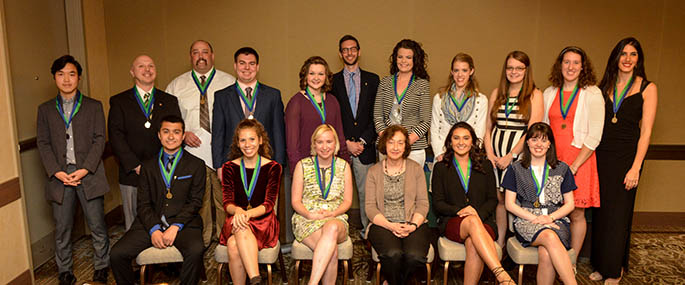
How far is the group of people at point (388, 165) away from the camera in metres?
3.40

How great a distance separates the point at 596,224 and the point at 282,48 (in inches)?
132

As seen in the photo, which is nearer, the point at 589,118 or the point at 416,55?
the point at 589,118

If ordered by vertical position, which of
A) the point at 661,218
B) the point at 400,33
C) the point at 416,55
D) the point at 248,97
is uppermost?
the point at 400,33

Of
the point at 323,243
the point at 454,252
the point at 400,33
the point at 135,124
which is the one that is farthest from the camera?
the point at 400,33

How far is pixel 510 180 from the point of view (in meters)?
3.56

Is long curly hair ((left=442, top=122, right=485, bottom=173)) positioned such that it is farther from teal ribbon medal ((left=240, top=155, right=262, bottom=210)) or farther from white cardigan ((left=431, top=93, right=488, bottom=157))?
teal ribbon medal ((left=240, top=155, right=262, bottom=210))

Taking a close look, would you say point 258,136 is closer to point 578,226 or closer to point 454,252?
point 454,252

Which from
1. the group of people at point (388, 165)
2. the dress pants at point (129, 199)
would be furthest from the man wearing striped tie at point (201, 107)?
the dress pants at point (129, 199)

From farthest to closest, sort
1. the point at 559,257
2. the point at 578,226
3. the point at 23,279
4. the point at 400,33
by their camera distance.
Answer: the point at 400,33
the point at 578,226
the point at 23,279
the point at 559,257

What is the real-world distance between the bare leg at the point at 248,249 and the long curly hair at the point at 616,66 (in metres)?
2.84

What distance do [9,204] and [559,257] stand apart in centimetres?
369

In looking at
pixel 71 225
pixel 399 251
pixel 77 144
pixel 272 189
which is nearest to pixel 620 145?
pixel 399 251

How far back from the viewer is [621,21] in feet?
16.5

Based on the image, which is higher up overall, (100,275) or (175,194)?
(175,194)
